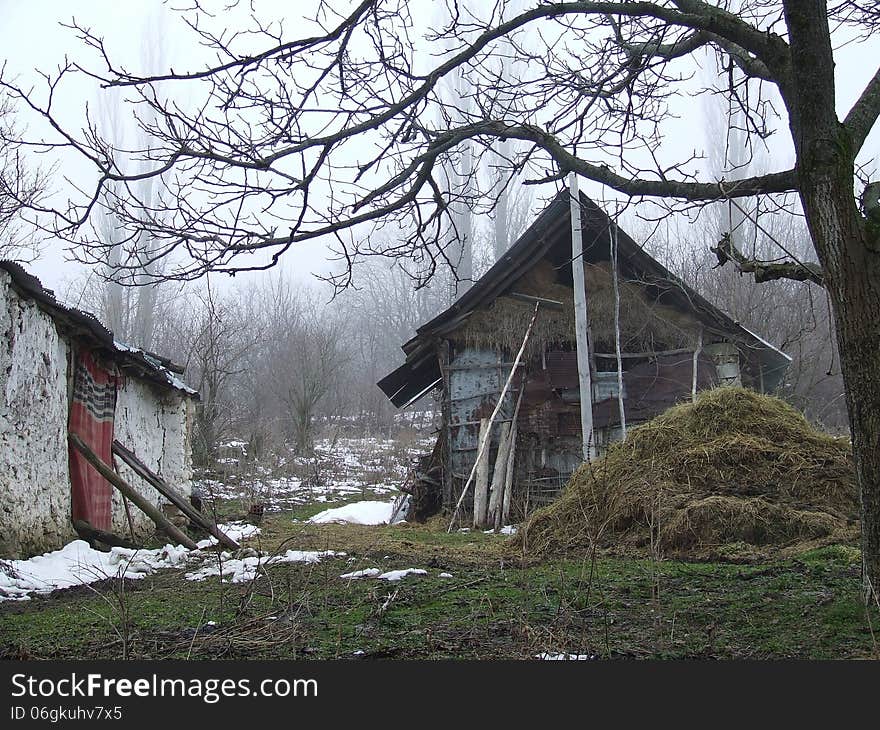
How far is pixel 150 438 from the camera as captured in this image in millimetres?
10234

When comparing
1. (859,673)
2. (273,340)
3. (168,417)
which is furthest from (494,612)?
(273,340)

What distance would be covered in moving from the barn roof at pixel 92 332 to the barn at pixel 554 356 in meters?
4.36

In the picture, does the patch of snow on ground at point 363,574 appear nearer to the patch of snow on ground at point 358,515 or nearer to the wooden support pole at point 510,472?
the wooden support pole at point 510,472

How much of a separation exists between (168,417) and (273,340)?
25.8 m

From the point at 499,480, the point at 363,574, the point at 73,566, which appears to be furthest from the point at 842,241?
the point at 499,480

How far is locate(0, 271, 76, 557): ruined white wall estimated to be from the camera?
6.39m

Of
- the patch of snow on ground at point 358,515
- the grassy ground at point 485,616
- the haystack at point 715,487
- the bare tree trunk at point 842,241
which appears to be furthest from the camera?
the patch of snow on ground at point 358,515

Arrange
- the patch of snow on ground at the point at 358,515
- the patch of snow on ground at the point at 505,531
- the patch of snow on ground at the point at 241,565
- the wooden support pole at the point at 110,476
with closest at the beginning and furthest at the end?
the patch of snow on ground at the point at 241,565, the wooden support pole at the point at 110,476, the patch of snow on ground at the point at 505,531, the patch of snow on ground at the point at 358,515

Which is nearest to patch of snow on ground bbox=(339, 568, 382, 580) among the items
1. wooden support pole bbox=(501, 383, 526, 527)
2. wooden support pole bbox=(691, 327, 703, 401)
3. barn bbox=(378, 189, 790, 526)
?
wooden support pole bbox=(501, 383, 526, 527)

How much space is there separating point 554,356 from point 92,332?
715 centimetres

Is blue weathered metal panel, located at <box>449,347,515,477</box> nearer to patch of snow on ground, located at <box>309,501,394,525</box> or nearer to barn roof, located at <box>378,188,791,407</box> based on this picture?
barn roof, located at <box>378,188,791,407</box>

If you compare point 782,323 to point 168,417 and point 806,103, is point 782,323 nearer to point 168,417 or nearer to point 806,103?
point 168,417

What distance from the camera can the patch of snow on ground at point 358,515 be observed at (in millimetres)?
12953

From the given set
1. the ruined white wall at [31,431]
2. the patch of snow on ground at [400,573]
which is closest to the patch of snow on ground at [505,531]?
the patch of snow on ground at [400,573]
